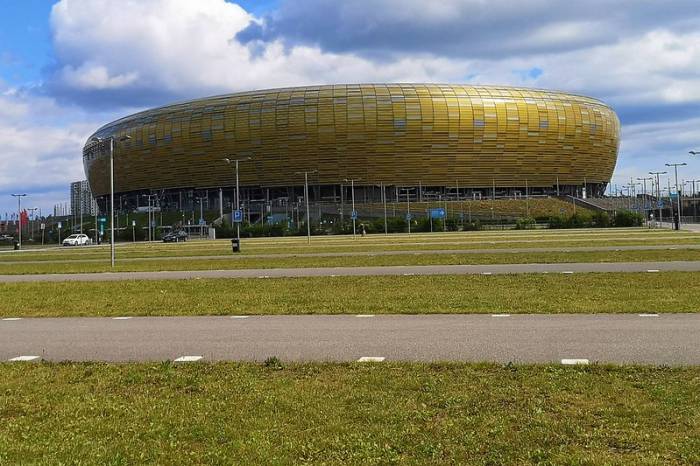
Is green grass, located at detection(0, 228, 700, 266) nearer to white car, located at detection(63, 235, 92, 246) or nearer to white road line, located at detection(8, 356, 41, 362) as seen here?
white car, located at detection(63, 235, 92, 246)

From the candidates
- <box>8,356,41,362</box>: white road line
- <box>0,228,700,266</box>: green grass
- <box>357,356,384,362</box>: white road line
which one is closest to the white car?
<box>0,228,700,266</box>: green grass

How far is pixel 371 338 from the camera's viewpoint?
34.2 ft

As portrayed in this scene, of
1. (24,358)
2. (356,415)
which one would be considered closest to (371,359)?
(356,415)

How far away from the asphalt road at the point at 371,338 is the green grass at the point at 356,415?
1095 mm

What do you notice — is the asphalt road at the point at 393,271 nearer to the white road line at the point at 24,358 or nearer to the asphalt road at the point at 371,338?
the asphalt road at the point at 371,338

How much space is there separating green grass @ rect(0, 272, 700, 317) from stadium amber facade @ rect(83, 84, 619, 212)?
92.6 meters

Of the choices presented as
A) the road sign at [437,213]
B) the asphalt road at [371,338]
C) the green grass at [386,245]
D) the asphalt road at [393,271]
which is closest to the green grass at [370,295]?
the asphalt road at [371,338]

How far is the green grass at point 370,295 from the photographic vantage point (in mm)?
13805

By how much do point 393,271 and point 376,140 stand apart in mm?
90241

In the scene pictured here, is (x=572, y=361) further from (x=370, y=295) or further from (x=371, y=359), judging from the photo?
(x=370, y=295)

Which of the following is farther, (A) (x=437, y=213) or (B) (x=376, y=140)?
(B) (x=376, y=140)

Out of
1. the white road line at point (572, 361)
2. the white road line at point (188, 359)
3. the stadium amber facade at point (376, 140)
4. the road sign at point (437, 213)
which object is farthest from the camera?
the stadium amber facade at point (376, 140)

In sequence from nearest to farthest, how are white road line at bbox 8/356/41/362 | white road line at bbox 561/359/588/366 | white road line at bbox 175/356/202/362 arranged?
white road line at bbox 561/359/588/366
white road line at bbox 175/356/202/362
white road line at bbox 8/356/41/362

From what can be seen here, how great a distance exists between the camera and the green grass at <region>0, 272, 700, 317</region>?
45.3ft
